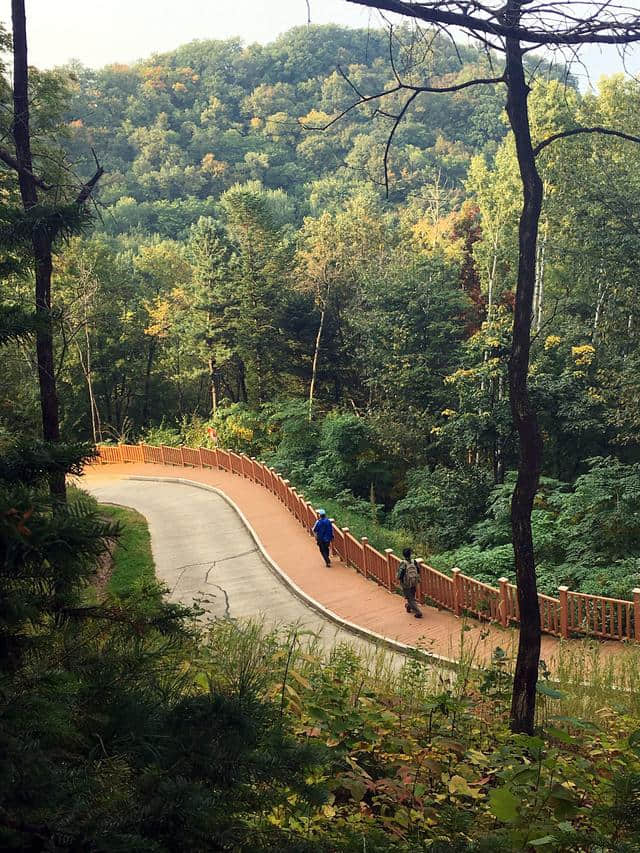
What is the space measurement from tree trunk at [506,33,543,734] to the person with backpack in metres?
6.68

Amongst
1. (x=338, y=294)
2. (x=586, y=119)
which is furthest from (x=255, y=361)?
(x=586, y=119)

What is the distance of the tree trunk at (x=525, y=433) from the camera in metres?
5.13

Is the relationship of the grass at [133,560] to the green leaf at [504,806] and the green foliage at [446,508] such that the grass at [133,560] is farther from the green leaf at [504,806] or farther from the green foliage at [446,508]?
the green leaf at [504,806]

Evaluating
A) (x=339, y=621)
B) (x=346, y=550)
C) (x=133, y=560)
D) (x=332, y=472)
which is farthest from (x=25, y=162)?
(x=332, y=472)

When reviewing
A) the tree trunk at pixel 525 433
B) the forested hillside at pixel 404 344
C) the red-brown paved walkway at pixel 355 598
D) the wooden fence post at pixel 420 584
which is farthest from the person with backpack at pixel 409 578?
the tree trunk at pixel 525 433

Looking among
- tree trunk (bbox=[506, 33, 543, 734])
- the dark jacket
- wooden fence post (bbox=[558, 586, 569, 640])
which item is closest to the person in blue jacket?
the dark jacket

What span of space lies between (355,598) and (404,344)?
13620 millimetres

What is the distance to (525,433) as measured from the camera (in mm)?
5270

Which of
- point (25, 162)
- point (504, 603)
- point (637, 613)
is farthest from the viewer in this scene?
point (504, 603)

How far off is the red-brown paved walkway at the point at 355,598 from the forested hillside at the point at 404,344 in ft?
7.21

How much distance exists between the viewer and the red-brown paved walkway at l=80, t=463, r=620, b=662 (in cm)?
1034

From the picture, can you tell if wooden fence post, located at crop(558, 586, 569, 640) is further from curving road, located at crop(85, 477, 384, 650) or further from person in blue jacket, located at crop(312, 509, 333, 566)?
person in blue jacket, located at crop(312, 509, 333, 566)

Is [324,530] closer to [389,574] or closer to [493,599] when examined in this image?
[389,574]

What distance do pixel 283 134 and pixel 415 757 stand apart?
3660 inches
